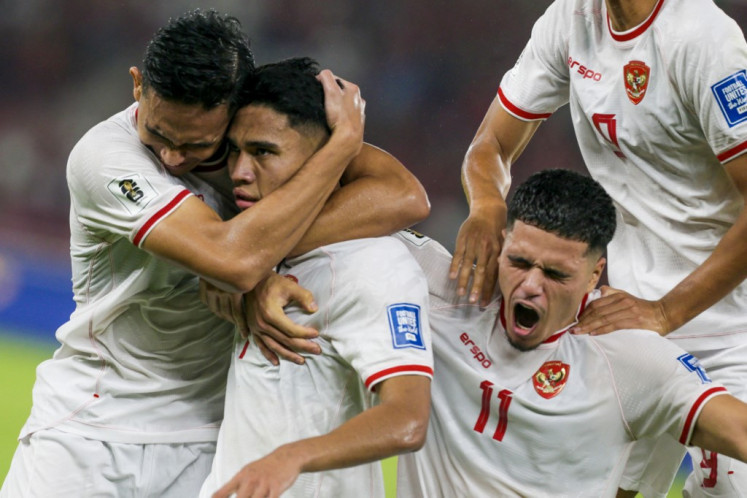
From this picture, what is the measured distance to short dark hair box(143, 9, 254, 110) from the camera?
2518 millimetres

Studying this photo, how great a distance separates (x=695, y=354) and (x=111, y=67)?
21.1ft

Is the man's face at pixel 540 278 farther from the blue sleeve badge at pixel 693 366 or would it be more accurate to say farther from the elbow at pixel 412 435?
the elbow at pixel 412 435

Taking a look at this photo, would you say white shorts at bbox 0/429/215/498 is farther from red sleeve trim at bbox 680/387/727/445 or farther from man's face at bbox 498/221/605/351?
red sleeve trim at bbox 680/387/727/445

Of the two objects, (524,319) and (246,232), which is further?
(524,319)

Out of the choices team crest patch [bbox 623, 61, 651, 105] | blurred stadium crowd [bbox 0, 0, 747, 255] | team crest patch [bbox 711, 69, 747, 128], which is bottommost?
blurred stadium crowd [bbox 0, 0, 747, 255]

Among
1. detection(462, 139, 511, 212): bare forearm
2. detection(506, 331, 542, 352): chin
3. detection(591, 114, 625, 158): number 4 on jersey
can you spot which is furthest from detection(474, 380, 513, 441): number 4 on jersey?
detection(591, 114, 625, 158): number 4 on jersey

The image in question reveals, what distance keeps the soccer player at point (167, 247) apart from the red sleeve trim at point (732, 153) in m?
0.83

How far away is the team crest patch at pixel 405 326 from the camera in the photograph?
2.34 metres

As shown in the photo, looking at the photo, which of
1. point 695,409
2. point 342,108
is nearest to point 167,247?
point 342,108

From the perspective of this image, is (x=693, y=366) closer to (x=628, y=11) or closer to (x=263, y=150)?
(x=628, y=11)

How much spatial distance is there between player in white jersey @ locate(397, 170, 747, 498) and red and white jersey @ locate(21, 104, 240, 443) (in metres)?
0.61

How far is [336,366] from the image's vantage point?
8.14ft

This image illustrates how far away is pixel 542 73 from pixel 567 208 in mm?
919

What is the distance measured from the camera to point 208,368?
2.96 metres
